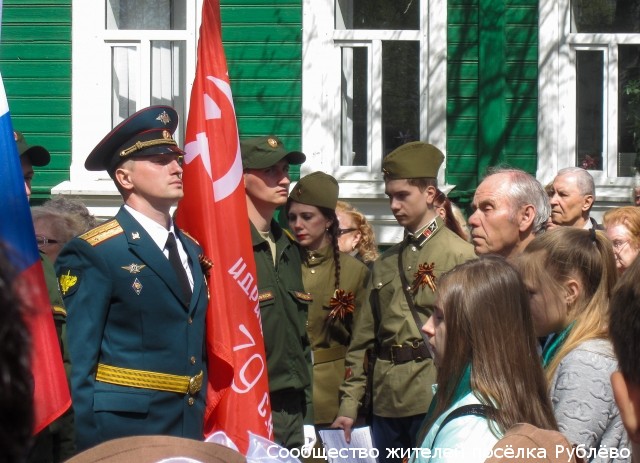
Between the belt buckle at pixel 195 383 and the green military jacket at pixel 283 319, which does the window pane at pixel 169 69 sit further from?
the belt buckle at pixel 195 383

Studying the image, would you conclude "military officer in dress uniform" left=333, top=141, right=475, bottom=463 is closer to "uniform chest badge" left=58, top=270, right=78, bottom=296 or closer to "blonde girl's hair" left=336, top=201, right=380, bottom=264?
"blonde girl's hair" left=336, top=201, right=380, bottom=264

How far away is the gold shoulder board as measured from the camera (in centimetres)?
409

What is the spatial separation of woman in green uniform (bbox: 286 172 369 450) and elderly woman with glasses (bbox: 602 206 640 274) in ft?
4.51

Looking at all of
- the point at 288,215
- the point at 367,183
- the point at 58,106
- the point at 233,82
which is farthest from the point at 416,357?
the point at 58,106

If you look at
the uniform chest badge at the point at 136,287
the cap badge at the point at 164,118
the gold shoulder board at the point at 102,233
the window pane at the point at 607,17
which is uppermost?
the window pane at the point at 607,17

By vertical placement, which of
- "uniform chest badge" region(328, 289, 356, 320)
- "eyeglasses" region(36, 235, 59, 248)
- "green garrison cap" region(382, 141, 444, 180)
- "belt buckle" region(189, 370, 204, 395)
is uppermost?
"green garrison cap" region(382, 141, 444, 180)

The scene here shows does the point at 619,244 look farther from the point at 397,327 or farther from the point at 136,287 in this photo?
the point at 136,287

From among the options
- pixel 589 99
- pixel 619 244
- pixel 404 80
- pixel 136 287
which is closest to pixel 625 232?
pixel 619 244

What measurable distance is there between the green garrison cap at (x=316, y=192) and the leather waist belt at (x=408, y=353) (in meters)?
1.02

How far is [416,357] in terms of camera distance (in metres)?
5.43

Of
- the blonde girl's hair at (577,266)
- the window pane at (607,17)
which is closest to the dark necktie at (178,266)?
the blonde girl's hair at (577,266)

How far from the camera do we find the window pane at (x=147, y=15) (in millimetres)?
8883

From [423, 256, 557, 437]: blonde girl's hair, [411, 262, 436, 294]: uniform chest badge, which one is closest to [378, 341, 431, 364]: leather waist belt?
[411, 262, 436, 294]: uniform chest badge

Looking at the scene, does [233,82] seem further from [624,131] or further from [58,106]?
[624,131]
